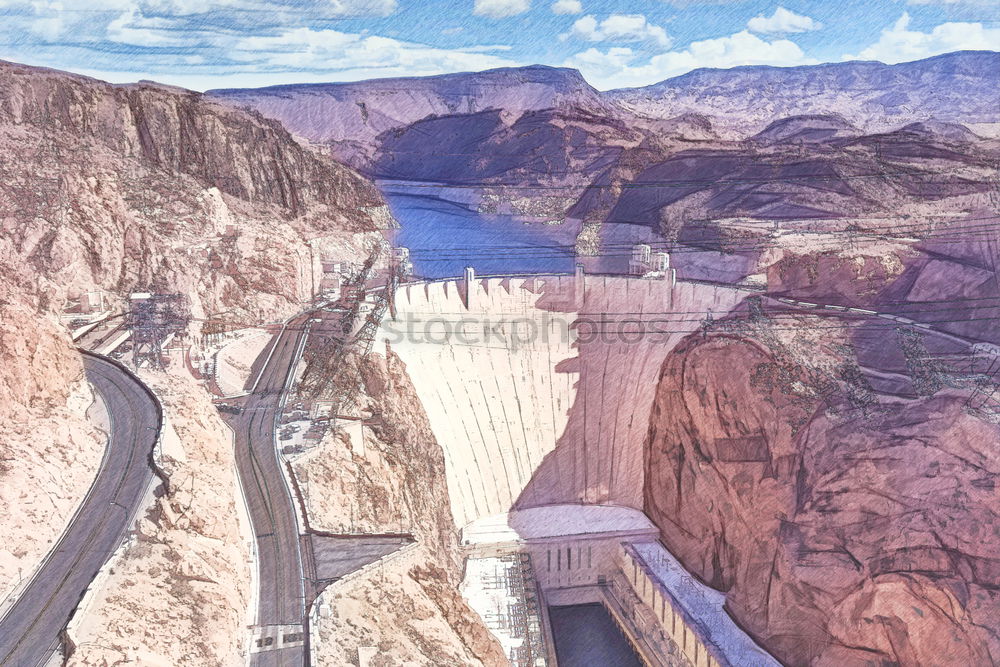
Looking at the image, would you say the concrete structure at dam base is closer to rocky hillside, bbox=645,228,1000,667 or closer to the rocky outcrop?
rocky hillside, bbox=645,228,1000,667

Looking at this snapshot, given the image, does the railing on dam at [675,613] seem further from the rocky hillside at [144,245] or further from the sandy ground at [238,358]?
the sandy ground at [238,358]

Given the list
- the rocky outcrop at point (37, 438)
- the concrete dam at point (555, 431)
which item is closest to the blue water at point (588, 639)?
the concrete dam at point (555, 431)

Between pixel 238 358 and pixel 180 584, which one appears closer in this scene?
pixel 180 584

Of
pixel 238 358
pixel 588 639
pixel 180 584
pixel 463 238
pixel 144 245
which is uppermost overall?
pixel 144 245

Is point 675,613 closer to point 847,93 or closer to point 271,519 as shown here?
point 271,519

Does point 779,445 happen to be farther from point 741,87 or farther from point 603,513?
point 741,87

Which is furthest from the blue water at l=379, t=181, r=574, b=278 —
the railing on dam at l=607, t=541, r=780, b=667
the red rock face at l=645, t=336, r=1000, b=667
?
the railing on dam at l=607, t=541, r=780, b=667

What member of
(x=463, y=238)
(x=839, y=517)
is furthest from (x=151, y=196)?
(x=839, y=517)
